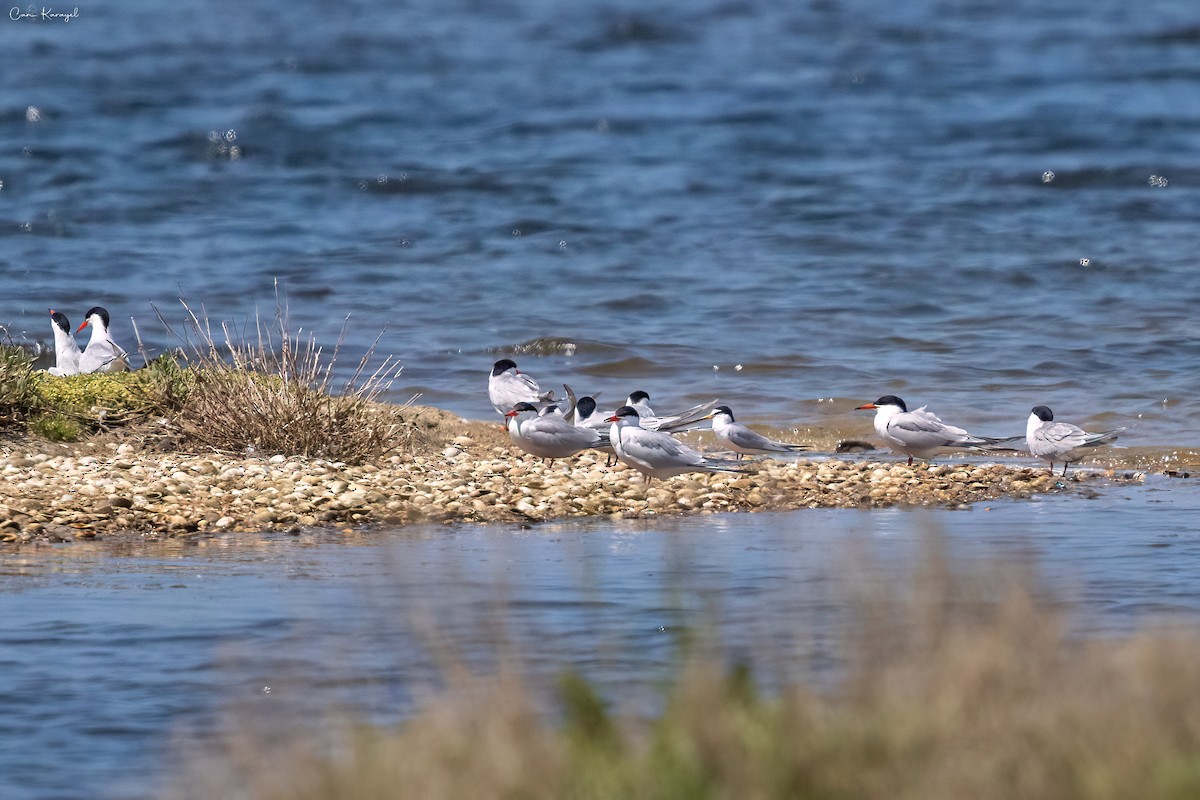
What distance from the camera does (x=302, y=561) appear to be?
29.2 ft

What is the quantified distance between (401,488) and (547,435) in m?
1.75

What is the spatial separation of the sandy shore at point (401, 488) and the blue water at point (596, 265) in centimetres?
54

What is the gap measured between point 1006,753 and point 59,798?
2806 mm

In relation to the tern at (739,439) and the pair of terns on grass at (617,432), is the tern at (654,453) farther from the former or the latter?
the tern at (739,439)

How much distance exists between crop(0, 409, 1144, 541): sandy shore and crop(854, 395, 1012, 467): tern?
0.94ft

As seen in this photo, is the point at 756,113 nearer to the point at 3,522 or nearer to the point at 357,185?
the point at 357,185

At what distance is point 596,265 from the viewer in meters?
24.6

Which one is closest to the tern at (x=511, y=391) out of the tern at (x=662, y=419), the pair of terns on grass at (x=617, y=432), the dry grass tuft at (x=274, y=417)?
the pair of terns on grass at (x=617, y=432)

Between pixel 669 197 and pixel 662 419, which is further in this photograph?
pixel 669 197

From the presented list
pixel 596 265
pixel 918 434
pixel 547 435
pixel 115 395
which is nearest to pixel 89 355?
pixel 115 395

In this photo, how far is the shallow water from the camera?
5.18 metres

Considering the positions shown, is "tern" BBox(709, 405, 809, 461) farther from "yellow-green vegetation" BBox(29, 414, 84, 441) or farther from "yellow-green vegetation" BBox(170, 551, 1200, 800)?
"yellow-green vegetation" BBox(170, 551, 1200, 800)

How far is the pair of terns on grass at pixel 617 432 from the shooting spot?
11820 mm

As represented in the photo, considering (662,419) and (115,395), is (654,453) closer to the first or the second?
(662,419)
